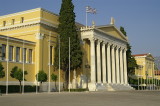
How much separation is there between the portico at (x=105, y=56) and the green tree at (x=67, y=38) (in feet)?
19.1

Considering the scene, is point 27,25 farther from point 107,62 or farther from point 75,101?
point 75,101

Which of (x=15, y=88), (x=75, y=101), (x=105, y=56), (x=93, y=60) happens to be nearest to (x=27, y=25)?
(x=15, y=88)

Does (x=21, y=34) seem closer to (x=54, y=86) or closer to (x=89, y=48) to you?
(x=54, y=86)

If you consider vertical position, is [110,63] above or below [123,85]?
above

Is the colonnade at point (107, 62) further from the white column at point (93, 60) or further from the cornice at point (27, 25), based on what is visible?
the cornice at point (27, 25)

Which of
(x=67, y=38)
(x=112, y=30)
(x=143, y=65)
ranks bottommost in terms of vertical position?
(x=143, y=65)

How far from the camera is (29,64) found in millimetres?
53188

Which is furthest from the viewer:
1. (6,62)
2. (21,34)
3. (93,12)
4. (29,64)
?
(93,12)

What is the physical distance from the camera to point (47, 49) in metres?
57.2

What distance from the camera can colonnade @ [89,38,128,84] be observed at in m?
61.8

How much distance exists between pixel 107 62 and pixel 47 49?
18.1m

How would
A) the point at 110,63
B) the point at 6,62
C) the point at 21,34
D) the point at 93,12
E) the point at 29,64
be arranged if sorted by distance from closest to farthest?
the point at 6,62 → the point at 29,64 → the point at 21,34 → the point at 93,12 → the point at 110,63

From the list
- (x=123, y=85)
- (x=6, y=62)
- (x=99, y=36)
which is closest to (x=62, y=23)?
(x=99, y=36)

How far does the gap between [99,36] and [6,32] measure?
22113 millimetres
